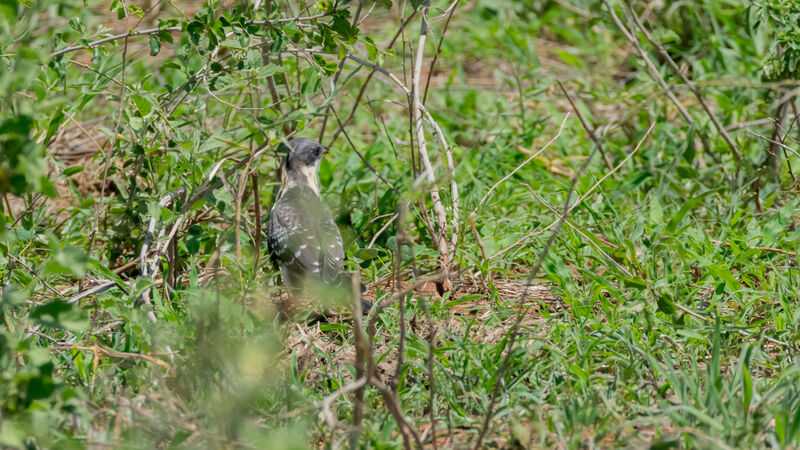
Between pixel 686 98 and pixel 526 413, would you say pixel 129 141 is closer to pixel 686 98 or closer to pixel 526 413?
pixel 526 413

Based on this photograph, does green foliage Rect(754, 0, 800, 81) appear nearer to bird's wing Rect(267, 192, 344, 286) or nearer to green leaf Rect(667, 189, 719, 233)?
green leaf Rect(667, 189, 719, 233)

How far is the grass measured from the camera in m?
2.88

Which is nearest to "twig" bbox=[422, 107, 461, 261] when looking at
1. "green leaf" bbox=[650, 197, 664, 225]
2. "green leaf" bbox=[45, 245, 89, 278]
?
"green leaf" bbox=[650, 197, 664, 225]

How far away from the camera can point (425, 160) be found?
180 inches

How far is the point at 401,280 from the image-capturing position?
4.75 m

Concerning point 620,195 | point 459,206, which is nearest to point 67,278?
point 459,206

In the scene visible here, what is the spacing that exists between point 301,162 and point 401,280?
1180 millimetres

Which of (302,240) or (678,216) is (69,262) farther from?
(678,216)

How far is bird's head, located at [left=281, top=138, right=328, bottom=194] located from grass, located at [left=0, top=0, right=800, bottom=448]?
31 centimetres

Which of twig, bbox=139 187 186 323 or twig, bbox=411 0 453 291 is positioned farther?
twig, bbox=411 0 453 291

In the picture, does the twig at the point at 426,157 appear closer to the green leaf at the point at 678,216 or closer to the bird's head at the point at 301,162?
the bird's head at the point at 301,162

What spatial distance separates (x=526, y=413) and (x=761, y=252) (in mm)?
2051

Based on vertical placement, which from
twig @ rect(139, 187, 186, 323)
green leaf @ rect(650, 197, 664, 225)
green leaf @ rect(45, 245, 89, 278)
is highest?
green leaf @ rect(45, 245, 89, 278)

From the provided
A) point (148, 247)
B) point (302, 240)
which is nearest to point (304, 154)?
point (302, 240)
